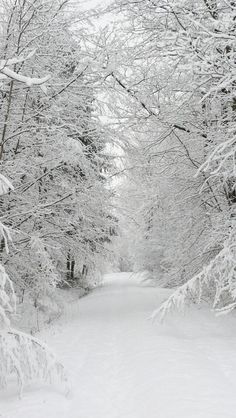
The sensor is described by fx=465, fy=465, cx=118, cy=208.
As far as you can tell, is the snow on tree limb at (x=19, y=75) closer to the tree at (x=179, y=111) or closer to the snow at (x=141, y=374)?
the tree at (x=179, y=111)

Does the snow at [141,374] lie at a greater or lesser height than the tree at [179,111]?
lesser

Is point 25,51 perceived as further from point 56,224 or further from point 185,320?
point 185,320

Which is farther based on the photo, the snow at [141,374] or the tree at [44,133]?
the tree at [44,133]

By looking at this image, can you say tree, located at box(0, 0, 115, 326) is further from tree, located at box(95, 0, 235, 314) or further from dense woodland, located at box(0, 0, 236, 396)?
tree, located at box(95, 0, 235, 314)

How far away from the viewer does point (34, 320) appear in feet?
45.2

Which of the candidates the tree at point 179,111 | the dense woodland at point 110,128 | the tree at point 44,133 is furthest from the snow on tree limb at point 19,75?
the tree at point 179,111

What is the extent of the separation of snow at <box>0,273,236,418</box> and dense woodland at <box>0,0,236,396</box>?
588 millimetres

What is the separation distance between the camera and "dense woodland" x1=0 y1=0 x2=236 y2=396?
7664 millimetres

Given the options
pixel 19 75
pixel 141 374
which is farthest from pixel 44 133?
pixel 141 374

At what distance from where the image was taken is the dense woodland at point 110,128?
766 centimetres

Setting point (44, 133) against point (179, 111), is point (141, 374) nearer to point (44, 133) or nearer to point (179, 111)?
point (44, 133)

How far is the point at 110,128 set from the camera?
10125 millimetres

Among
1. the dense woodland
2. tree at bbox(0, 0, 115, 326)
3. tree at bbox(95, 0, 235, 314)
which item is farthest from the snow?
tree at bbox(0, 0, 115, 326)

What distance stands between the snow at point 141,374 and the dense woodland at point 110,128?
23.1 inches
